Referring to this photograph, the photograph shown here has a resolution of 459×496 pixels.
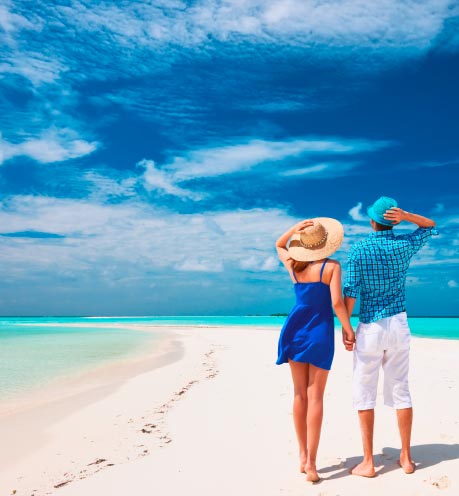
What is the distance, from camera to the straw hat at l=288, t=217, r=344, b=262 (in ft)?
13.6

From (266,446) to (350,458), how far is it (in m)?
0.90

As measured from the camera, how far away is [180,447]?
5.23 metres

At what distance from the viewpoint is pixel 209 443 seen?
5.33m

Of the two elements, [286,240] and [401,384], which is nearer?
[401,384]

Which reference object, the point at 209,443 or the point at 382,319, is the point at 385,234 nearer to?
the point at 382,319

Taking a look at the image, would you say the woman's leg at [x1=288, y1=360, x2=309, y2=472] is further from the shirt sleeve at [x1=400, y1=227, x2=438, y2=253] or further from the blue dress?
the shirt sleeve at [x1=400, y1=227, x2=438, y2=253]

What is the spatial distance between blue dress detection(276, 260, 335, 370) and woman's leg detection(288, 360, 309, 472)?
0.12 m

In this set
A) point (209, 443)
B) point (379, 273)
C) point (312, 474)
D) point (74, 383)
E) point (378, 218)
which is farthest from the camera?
point (74, 383)

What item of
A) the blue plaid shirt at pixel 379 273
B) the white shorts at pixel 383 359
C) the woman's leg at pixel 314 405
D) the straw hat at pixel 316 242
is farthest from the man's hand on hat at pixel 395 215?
the woman's leg at pixel 314 405

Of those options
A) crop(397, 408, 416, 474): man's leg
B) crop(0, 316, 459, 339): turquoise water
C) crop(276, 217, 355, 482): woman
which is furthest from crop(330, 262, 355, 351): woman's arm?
crop(0, 316, 459, 339): turquoise water

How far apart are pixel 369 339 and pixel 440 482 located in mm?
1267

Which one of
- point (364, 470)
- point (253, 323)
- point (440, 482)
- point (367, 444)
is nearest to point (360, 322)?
point (367, 444)

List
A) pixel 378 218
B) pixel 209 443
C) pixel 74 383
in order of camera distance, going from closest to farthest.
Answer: pixel 378 218
pixel 209 443
pixel 74 383

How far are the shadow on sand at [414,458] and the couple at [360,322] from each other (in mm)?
181
